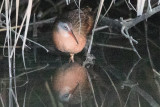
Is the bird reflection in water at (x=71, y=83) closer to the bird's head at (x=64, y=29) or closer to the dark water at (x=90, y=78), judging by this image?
the dark water at (x=90, y=78)

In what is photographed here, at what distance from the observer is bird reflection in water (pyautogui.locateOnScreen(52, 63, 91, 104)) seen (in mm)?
4016

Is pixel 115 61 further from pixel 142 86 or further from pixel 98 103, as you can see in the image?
pixel 98 103

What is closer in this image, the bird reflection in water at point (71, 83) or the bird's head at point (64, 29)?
the bird reflection in water at point (71, 83)

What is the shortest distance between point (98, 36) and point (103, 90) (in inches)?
72.1

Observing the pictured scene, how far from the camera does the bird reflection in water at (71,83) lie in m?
4.02

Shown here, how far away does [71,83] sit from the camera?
4359 mm

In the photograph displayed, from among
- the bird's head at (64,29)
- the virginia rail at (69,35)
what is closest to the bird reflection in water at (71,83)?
the virginia rail at (69,35)

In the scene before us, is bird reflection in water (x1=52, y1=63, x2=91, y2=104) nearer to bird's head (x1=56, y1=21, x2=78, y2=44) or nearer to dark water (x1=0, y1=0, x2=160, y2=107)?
dark water (x1=0, y1=0, x2=160, y2=107)

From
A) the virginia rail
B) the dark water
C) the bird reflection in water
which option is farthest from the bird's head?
the bird reflection in water

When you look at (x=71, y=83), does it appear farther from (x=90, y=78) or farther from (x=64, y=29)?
(x=64, y=29)

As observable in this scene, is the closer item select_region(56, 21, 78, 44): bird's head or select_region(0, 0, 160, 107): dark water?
select_region(0, 0, 160, 107): dark water

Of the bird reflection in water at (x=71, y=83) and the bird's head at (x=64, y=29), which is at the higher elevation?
the bird's head at (x=64, y=29)

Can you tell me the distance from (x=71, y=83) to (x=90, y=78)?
20cm

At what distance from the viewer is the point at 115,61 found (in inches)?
194
